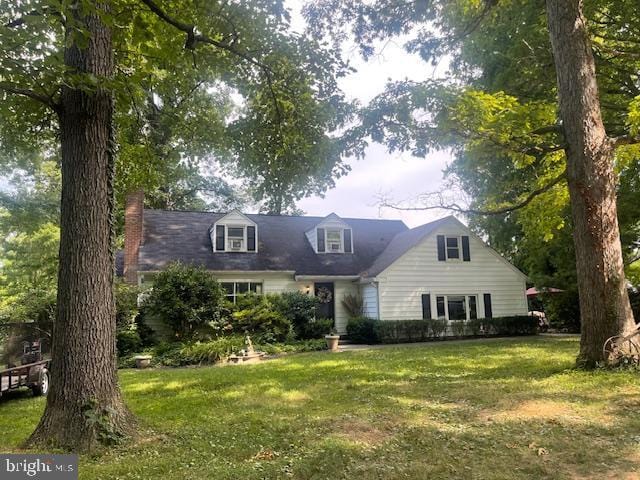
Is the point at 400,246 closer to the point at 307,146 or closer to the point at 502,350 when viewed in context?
the point at 502,350

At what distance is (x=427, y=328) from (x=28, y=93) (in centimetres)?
1698

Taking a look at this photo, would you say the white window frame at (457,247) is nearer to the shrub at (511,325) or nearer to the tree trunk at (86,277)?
the shrub at (511,325)

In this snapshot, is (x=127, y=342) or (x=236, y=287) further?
(x=236, y=287)

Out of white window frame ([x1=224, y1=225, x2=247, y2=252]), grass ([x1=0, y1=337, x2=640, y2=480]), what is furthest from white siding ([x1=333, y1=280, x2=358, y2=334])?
grass ([x1=0, y1=337, x2=640, y2=480])

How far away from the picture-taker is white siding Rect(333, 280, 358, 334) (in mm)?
20781

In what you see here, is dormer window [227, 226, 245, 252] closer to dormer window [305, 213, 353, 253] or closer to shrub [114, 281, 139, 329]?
dormer window [305, 213, 353, 253]

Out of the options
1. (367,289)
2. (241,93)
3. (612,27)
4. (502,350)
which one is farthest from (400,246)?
(241,93)

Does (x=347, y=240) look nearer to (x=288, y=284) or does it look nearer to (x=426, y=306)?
(x=288, y=284)

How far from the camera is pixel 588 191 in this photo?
845 cm

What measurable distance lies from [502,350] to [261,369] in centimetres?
739

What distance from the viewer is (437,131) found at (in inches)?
407

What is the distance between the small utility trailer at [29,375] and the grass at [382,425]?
36cm

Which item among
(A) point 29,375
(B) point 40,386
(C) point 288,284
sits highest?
(C) point 288,284

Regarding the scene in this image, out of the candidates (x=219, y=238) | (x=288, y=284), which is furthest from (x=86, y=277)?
(x=219, y=238)
